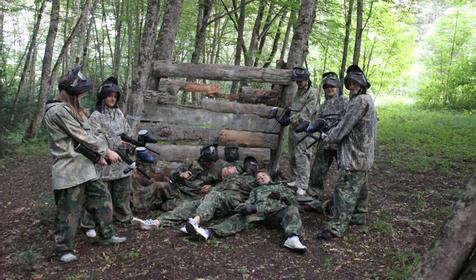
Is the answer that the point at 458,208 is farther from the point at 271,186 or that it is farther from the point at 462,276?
the point at 271,186

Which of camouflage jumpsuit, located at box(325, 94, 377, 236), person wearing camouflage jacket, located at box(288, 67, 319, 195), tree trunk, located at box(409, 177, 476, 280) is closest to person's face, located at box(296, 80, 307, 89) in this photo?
person wearing camouflage jacket, located at box(288, 67, 319, 195)

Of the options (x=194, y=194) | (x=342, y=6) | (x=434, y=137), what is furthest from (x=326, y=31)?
(x=194, y=194)

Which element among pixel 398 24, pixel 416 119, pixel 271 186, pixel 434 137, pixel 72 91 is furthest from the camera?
pixel 398 24

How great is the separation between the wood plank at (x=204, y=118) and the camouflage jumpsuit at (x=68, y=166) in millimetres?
2566

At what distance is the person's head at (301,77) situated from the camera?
22.8 feet

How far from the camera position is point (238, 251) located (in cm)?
503

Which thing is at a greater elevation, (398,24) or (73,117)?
(398,24)

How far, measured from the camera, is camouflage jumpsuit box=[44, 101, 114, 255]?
14.8 feet

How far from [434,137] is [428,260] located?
10949 millimetres

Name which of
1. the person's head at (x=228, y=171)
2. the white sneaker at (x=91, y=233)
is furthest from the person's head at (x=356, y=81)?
the white sneaker at (x=91, y=233)

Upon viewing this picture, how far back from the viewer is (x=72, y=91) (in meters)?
4.55

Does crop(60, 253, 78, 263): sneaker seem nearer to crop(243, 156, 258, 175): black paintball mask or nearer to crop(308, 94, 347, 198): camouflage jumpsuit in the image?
crop(243, 156, 258, 175): black paintball mask

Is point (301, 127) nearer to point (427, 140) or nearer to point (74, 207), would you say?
point (74, 207)

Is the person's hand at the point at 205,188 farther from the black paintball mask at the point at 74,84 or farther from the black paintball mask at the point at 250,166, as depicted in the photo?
the black paintball mask at the point at 74,84
